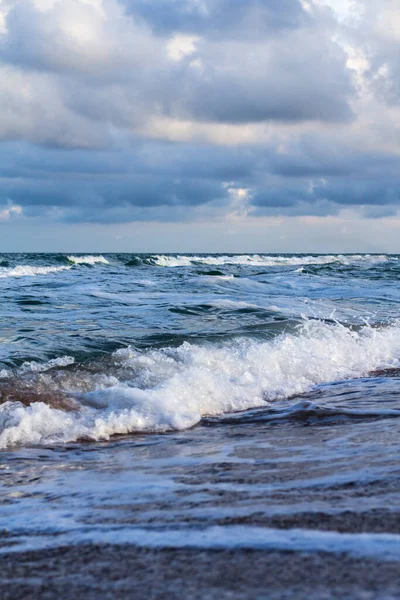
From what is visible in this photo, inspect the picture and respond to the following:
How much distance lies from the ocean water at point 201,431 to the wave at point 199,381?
0.8 inches

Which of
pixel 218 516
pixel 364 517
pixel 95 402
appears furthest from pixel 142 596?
pixel 95 402

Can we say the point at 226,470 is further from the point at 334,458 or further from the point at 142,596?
the point at 142,596

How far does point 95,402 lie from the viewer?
226 inches

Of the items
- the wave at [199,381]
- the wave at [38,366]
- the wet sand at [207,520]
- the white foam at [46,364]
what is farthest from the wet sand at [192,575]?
the white foam at [46,364]

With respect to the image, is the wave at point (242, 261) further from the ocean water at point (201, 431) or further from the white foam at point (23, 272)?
the ocean water at point (201, 431)

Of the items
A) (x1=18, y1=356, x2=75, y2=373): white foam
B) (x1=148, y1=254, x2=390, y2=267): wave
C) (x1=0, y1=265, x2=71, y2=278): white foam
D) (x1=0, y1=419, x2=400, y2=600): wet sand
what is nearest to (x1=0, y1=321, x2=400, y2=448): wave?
(x1=18, y1=356, x2=75, y2=373): white foam

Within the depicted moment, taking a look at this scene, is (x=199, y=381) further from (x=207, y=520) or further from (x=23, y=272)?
(x=23, y=272)

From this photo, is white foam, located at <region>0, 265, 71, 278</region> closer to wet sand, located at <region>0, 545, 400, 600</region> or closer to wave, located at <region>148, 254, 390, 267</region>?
wave, located at <region>148, 254, 390, 267</region>

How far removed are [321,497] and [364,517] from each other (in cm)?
36

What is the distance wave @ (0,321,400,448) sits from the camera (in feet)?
16.6

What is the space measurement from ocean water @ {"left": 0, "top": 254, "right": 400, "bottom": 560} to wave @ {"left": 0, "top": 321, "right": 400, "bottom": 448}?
0.07 feet

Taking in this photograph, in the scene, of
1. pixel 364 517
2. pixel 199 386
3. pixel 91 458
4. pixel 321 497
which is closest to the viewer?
A: pixel 364 517

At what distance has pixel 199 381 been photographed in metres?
6.26

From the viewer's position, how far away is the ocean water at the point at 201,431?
2.55 metres
